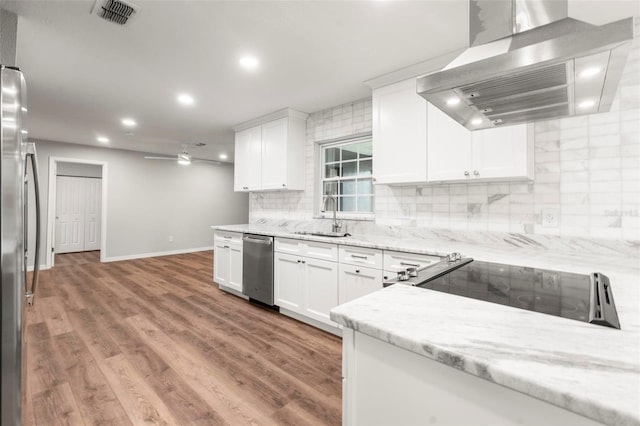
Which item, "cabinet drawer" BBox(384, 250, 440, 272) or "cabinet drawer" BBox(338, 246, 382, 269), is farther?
"cabinet drawer" BBox(338, 246, 382, 269)

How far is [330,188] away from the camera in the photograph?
385 centimetres

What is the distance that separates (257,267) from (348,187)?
4.82 ft

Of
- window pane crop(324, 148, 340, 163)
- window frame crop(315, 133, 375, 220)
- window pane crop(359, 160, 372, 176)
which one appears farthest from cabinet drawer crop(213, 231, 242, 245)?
window pane crop(359, 160, 372, 176)

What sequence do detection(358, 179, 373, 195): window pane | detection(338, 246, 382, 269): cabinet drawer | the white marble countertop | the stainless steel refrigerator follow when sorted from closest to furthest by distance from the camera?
the white marble countertop, the stainless steel refrigerator, detection(338, 246, 382, 269): cabinet drawer, detection(358, 179, 373, 195): window pane

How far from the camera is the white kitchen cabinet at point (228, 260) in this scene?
3.81m

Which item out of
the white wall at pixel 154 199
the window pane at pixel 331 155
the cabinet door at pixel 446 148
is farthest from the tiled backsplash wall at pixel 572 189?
the white wall at pixel 154 199

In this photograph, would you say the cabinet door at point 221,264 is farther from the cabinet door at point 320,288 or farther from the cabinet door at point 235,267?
the cabinet door at point 320,288

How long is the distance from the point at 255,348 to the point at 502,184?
2430 millimetres

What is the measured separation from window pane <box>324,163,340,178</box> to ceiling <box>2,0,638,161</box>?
74cm

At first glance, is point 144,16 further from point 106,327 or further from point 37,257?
point 106,327

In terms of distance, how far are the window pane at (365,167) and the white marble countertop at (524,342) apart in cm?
249

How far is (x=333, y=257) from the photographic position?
273cm

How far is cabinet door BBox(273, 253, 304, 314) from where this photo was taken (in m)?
3.04

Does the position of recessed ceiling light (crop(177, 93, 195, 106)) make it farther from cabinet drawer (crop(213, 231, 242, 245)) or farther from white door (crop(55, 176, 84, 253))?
white door (crop(55, 176, 84, 253))
